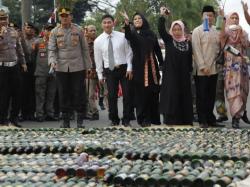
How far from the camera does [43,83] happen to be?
12461 mm

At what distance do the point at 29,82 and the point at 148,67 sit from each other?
3.27m

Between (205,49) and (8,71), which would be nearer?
(205,49)

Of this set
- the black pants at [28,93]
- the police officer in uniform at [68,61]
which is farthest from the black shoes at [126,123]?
the black pants at [28,93]

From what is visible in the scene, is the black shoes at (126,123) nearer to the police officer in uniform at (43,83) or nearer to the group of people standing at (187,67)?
the group of people standing at (187,67)

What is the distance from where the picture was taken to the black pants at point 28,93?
1243 cm

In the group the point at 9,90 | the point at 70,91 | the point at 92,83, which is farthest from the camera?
the point at 92,83

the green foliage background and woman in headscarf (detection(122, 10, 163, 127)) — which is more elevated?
the green foliage background

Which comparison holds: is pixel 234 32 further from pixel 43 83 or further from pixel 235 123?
pixel 43 83

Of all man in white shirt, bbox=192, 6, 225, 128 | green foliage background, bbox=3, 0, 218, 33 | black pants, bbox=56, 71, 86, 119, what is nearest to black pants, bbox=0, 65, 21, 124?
black pants, bbox=56, 71, 86, 119

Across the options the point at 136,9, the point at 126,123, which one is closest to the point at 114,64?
the point at 126,123

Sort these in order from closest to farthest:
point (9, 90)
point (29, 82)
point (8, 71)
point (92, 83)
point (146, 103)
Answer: point (146, 103) < point (8, 71) < point (9, 90) < point (29, 82) < point (92, 83)

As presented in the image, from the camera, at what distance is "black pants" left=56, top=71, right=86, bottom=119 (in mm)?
10250

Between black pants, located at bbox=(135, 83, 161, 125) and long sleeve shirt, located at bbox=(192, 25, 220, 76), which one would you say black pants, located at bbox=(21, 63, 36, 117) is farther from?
long sleeve shirt, located at bbox=(192, 25, 220, 76)

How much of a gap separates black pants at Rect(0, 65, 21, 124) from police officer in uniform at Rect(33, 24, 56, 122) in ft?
4.79
